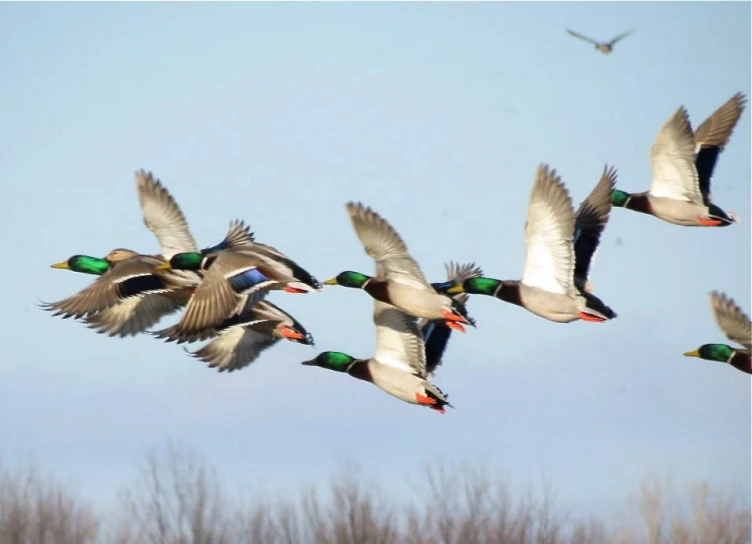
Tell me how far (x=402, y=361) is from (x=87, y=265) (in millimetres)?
4991

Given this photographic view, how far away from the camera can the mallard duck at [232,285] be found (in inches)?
849

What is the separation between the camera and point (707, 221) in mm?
24766

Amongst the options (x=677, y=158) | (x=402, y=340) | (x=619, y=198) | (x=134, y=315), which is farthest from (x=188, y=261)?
(x=677, y=158)

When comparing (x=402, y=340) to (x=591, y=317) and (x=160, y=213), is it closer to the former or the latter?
(x=591, y=317)

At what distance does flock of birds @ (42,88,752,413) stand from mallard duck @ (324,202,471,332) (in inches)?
0.5

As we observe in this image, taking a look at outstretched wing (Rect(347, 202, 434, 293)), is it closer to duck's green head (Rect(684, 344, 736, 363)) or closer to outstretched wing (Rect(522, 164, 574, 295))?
outstretched wing (Rect(522, 164, 574, 295))

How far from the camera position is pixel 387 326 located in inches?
915

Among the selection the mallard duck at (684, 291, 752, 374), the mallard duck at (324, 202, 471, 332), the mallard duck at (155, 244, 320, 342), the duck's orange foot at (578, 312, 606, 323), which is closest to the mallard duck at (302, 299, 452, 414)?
the mallard duck at (324, 202, 471, 332)

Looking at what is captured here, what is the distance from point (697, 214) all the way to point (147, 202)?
7.80 m

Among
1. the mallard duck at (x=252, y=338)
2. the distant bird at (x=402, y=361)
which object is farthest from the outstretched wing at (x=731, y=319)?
the mallard duck at (x=252, y=338)

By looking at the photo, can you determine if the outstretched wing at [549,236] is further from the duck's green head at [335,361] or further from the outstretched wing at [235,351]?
the outstretched wing at [235,351]

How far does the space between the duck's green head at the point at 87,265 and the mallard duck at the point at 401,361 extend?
427cm

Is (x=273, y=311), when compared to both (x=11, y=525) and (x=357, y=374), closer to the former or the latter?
(x=357, y=374)

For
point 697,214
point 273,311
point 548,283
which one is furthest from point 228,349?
point 697,214
